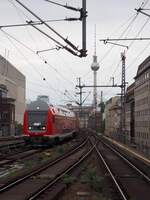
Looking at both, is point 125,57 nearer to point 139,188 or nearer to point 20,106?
point 139,188

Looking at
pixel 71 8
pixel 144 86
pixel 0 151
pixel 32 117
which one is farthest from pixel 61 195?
pixel 144 86

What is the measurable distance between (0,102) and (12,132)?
7491mm

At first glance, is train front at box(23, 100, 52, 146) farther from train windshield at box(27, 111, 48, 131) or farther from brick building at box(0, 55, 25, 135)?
brick building at box(0, 55, 25, 135)

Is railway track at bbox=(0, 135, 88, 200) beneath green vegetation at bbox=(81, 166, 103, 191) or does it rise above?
beneath

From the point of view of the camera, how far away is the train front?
21.6 meters

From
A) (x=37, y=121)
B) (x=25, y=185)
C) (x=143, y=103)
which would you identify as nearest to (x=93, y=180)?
(x=25, y=185)

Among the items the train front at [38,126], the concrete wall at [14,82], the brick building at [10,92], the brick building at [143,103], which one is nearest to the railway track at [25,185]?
the train front at [38,126]

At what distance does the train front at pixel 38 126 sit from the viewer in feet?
70.7

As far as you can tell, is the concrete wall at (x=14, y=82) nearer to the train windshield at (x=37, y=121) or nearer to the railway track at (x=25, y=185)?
the train windshield at (x=37, y=121)

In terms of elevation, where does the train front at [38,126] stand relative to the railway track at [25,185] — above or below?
above

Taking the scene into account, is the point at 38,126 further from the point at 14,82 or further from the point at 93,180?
the point at 14,82

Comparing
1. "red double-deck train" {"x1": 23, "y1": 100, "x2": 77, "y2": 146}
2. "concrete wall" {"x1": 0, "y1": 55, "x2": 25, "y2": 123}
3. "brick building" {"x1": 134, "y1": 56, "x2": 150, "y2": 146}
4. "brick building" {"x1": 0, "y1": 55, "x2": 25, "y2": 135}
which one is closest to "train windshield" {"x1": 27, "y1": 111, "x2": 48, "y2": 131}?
"red double-deck train" {"x1": 23, "y1": 100, "x2": 77, "y2": 146}

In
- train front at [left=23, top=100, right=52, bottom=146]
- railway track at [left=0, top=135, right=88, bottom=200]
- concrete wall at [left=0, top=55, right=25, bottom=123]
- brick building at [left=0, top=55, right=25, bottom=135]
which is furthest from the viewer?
concrete wall at [left=0, top=55, right=25, bottom=123]

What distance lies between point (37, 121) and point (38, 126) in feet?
1.30
